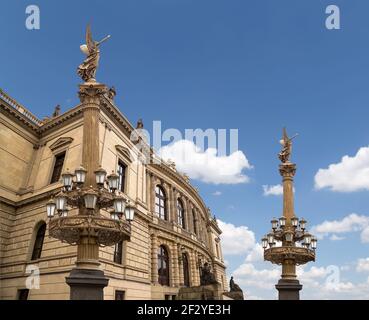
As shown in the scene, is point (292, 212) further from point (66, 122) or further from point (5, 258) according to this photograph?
point (5, 258)

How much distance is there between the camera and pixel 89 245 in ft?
31.1

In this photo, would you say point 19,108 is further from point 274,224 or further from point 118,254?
point 274,224

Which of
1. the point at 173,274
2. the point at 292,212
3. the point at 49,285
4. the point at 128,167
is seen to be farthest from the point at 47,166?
the point at 292,212

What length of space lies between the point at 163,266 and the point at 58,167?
41.0ft

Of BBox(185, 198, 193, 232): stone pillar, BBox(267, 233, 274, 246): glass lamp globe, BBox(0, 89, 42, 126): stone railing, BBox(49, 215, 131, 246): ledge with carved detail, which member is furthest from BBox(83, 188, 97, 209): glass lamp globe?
BBox(185, 198, 193, 232): stone pillar

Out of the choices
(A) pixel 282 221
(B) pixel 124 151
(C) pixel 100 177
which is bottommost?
(A) pixel 282 221

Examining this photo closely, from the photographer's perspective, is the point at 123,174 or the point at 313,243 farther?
the point at 123,174

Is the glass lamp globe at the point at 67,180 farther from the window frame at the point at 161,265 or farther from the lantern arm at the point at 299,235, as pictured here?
the window frame at the point at 161,265

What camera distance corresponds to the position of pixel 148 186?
109 ft

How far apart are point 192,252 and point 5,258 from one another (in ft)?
59.1

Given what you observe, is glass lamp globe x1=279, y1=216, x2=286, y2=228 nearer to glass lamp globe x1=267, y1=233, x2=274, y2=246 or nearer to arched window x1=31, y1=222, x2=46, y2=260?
glass lamp globe x1=267, y1=233, x2=274, y2=246

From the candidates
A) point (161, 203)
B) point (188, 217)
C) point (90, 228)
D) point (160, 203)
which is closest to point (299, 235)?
point (90, 228)

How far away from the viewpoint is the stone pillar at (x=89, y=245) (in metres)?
8.69

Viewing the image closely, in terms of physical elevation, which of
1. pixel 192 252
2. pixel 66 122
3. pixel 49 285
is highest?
pixel 66 122
